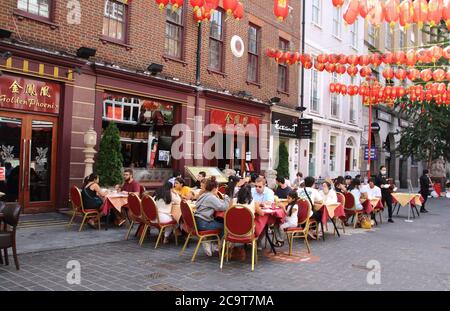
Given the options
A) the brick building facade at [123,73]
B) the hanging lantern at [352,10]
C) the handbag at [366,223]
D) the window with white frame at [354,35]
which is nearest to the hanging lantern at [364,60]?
the brick building facade at [123,73]

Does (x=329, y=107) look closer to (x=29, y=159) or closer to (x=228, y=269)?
(x=29, y=159)

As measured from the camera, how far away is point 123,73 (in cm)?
1170

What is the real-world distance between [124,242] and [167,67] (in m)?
6.68

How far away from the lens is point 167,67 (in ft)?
43.7

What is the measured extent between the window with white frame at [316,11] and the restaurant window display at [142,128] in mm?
11452

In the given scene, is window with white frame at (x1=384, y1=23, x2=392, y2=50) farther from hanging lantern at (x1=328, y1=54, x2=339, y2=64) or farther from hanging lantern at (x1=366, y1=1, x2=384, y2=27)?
hanging lantern at (x1=366, y1=1, x2=384, y2=27)

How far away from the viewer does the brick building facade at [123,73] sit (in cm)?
982

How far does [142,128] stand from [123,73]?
2.12 m

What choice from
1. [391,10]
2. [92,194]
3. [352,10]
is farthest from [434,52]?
[92,194]

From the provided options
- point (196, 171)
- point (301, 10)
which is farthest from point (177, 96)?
point (301, 10)

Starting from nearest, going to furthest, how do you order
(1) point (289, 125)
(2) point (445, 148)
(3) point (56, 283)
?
(3) point (56, 283), (1) point (289, 125), (2) point (445, 148)

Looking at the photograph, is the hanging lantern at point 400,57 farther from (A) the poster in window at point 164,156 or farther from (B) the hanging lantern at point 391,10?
(A) the poster in window at point 164,156

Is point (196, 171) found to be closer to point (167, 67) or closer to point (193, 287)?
point (167, 67)

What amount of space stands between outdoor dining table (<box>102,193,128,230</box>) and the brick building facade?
1776 mm
